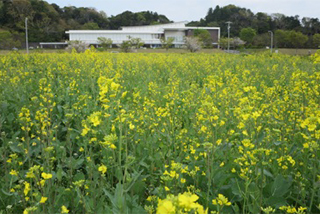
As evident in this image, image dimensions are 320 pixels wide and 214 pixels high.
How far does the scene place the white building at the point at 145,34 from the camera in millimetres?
63156

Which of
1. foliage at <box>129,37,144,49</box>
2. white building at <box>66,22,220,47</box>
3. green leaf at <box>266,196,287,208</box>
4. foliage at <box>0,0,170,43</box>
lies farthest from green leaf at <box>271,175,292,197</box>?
foliage at <box>0,0,170,43</box>

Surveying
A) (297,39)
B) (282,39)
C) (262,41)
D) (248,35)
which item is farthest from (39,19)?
(297,39)

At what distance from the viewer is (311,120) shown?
6.61 ft

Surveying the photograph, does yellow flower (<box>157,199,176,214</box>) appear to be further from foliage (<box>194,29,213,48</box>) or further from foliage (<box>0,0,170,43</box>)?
foliage (<box>0,0,170,43</box>)

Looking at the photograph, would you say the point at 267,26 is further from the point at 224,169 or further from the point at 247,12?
the point at 224,169

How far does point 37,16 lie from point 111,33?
20.6 m

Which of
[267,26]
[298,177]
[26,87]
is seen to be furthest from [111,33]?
[298,177]

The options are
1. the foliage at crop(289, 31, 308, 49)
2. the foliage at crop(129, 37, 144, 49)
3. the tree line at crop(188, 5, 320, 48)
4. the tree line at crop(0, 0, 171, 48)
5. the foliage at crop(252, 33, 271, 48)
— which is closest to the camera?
the foliage at crop(129, 37, 144, 49)

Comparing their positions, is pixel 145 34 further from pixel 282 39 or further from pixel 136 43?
pixel 282 39

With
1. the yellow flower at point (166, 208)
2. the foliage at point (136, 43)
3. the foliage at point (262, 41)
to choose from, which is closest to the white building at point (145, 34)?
the foliage at point (262, 41)

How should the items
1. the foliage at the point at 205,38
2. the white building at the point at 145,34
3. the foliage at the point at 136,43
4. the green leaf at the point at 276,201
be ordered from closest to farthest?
the green leaf at the point at 276,201 < the foliage at the point at 136,43 < the foliage at the point at 205,38 < the white building at the point at 145,34

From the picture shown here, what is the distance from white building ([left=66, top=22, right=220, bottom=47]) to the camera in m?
63.2

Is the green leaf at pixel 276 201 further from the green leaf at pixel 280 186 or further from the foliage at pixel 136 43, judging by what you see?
the foliage at pixel 136 43

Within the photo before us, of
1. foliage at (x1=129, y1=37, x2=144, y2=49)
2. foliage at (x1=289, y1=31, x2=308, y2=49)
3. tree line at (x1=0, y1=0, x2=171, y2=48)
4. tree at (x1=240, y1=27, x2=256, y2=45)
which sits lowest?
foliage at (x1=129, y1=37, x2=144, y2=49)
